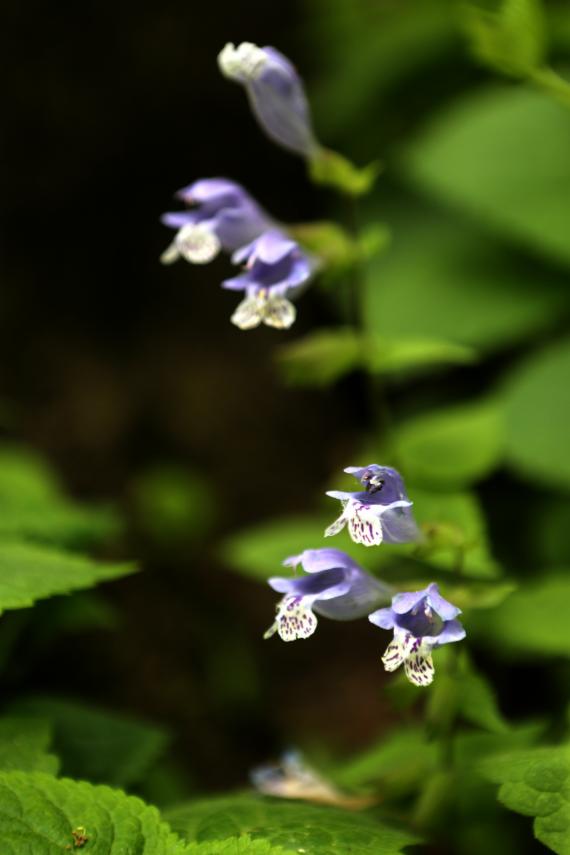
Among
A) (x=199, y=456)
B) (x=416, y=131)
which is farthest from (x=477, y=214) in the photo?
(x=199, y=456)

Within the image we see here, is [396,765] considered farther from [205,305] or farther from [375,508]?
[205,305]

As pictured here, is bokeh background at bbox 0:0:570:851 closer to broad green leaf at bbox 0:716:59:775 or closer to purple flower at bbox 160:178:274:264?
purple flower at bbox 160:178:274:264

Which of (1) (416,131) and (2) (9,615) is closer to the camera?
(2) (9,615)

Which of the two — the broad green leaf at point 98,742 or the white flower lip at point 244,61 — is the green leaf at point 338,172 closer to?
the white flower lip at point 244,61

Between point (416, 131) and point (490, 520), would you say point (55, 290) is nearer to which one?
point (416, 131)

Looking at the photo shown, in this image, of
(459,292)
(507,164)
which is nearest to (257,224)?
(459,292)

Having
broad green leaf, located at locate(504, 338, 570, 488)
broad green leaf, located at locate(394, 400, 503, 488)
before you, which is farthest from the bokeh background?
broad green leaf, located at locate(394, 400, 503, 488)
